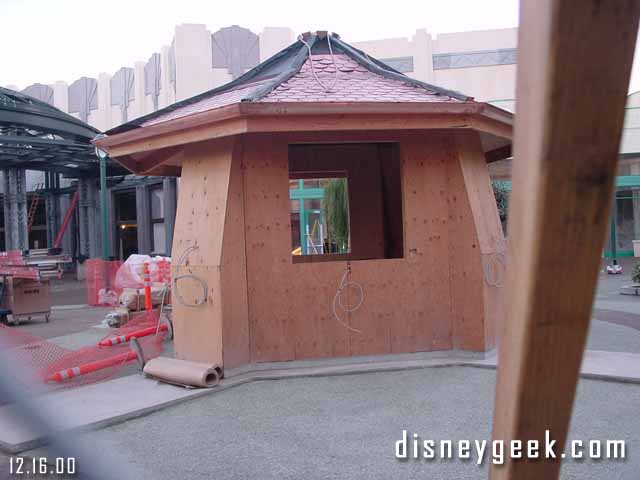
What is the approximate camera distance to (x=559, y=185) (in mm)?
1021

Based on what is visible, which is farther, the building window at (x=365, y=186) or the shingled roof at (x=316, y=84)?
the building window at (x=365, y=186)

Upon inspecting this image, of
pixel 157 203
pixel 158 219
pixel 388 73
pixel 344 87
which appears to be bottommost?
pixel 158 219

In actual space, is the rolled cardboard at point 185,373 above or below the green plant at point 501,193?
below

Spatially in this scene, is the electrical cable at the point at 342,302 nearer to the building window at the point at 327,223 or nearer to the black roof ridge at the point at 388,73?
the black roof ridge at the point at 388,73

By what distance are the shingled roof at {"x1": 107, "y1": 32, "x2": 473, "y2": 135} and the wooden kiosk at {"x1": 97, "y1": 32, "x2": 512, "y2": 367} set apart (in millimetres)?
51

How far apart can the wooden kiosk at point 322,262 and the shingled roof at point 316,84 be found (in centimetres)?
5

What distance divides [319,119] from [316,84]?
3.35 feet

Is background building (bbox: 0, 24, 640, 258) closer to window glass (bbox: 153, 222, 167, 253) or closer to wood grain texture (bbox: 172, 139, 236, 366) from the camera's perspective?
window glass (bbox: 153, 222, 167, 253)

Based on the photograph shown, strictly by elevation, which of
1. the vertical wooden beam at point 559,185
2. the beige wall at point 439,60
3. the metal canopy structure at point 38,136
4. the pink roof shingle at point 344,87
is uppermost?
the beige wall at point 439,60

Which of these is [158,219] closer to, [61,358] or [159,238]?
[159,238]

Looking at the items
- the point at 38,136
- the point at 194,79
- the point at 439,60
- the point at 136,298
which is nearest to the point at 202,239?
the point at 136,298

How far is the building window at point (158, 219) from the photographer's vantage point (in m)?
31.9

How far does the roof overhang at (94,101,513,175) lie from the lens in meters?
6.26

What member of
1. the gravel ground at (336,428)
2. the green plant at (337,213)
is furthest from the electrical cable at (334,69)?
the green plant at (337,213)
